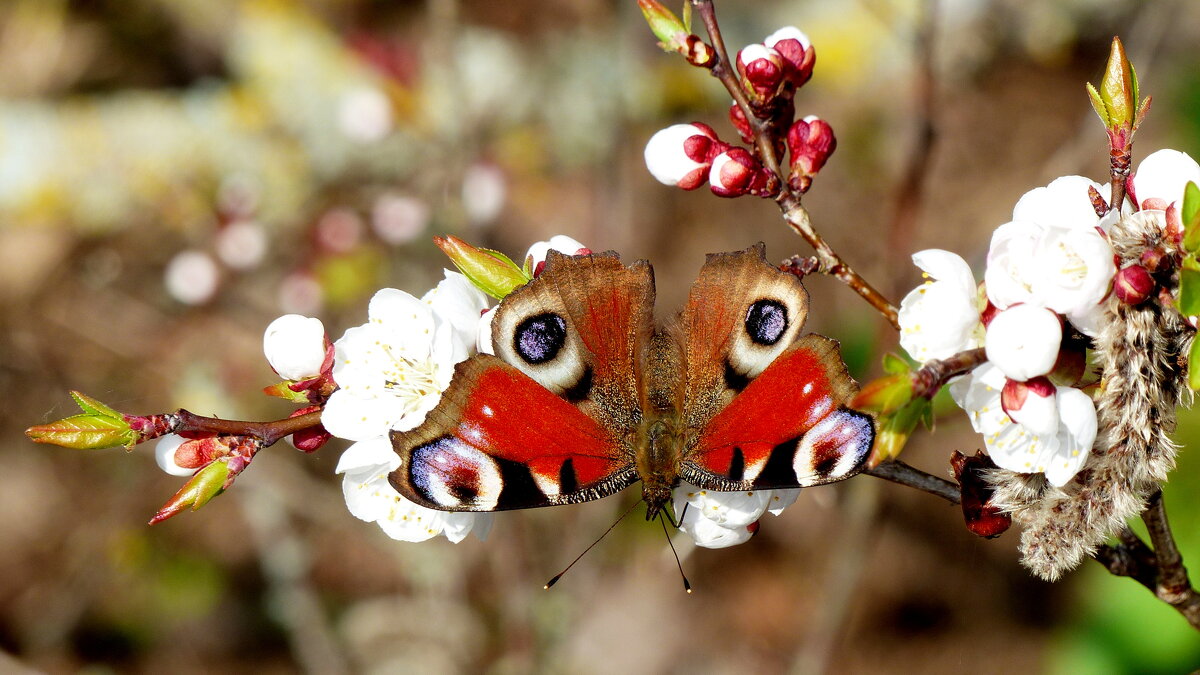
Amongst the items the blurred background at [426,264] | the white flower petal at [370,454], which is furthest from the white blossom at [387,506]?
the blurred background at [426,264]

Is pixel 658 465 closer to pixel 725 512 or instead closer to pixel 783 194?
pixel 725 512

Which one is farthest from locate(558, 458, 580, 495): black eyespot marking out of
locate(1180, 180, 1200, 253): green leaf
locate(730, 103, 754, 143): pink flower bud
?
locate(1180, 180, 1200, 253): green leaf

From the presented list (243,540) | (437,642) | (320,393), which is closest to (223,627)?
(243,540)

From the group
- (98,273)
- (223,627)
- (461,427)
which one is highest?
(461,427)

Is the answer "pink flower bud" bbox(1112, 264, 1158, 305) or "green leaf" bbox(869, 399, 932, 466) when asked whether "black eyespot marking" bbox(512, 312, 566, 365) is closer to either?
"green leaf" bbox(869, 399, 932, 466)

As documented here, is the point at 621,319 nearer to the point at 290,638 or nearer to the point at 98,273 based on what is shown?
the point at 290,638

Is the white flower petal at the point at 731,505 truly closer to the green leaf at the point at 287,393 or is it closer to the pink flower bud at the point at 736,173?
the pink flower bud at the point at 736,173
